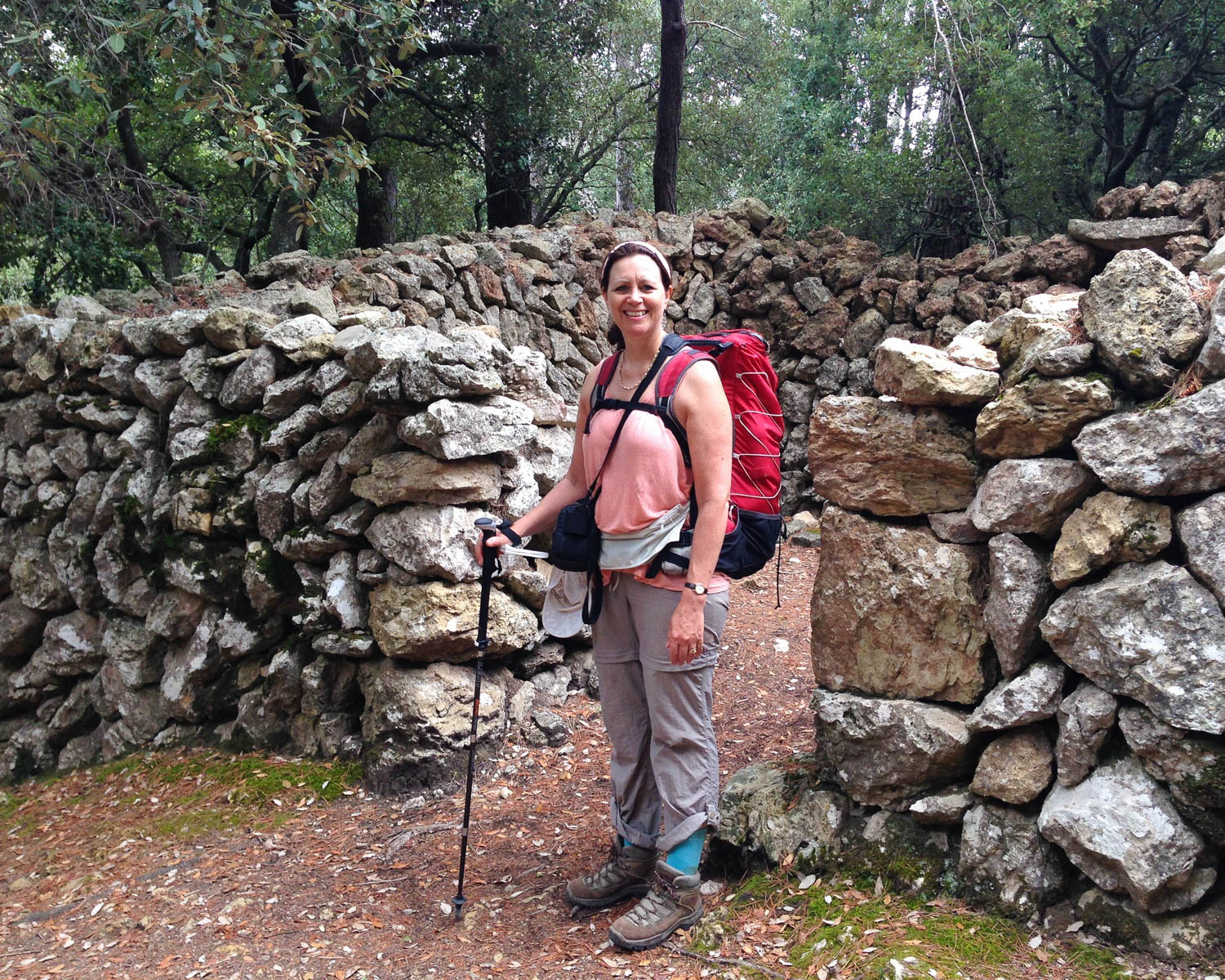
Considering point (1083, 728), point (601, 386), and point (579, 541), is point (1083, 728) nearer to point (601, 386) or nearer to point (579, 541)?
point (579, 541)

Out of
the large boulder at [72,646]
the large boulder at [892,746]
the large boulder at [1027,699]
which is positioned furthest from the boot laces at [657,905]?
the large boulder at [72,646]

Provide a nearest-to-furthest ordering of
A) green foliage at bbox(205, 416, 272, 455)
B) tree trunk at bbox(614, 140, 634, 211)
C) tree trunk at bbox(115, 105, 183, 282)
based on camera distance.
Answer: green foliage at bbox(205, 416, 272, 455), tree trunk at bbox(115, 105, 183, 282), tree trunk at bbox(614, 140, 634, 211)

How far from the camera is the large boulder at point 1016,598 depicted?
2709mm

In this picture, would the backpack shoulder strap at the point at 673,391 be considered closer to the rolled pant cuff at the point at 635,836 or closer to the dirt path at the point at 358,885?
the rolled pant cuff at the point at 635,836

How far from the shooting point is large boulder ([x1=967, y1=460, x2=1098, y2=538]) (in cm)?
265

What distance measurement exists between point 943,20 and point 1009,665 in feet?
32.8

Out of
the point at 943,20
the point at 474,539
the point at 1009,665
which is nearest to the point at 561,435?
the point at 474,539

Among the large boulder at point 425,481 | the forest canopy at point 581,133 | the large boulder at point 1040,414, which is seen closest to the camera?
the large boulder at point 1040,414

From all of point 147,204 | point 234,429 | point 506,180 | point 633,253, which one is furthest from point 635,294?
point 506,180

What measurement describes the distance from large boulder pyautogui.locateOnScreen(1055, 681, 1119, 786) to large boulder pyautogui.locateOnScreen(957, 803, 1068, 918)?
21 cm

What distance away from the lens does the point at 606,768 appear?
14.2ft

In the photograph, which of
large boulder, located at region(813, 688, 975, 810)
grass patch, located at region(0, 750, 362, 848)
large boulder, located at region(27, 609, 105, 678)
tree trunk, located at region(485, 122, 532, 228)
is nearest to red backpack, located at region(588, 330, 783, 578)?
large boulder, located at region(813, 688, 975, 810)

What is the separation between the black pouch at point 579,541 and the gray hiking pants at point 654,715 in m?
0.11

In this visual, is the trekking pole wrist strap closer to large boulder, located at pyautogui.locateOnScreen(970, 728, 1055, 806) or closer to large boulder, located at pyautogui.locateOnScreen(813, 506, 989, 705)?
large boulder, located at pyautogui.locateOnScreen(813, 506, 989, 705)
